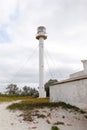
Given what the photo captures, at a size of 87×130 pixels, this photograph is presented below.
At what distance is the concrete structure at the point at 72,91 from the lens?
48.7 ft

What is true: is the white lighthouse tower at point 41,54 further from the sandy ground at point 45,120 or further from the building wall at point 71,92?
the sandy ground at point 45,120

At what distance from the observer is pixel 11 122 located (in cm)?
1357

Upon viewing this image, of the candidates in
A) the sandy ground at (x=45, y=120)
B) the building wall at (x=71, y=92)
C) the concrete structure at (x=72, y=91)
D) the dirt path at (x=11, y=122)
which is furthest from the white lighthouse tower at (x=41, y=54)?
the dirt path at (x=11, y=122)

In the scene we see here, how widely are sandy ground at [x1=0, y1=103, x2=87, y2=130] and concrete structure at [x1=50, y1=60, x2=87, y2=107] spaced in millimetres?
1064

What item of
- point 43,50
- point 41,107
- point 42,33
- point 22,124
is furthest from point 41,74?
point 22,124

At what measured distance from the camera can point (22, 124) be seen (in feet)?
43.6

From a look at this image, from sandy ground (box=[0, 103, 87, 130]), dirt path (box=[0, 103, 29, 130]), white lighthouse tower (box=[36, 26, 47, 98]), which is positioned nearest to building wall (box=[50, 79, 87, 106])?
sandy ground (box=[0, 103, 87, 130])

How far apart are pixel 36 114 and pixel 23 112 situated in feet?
3.01

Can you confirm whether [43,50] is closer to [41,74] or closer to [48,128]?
[41,74]

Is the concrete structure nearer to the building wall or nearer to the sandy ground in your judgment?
the building wall

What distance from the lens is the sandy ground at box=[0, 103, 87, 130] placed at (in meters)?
13.1

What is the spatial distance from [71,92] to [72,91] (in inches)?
7.9

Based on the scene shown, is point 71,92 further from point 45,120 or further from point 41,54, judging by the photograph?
point 41,54

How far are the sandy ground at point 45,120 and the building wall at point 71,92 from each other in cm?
111
